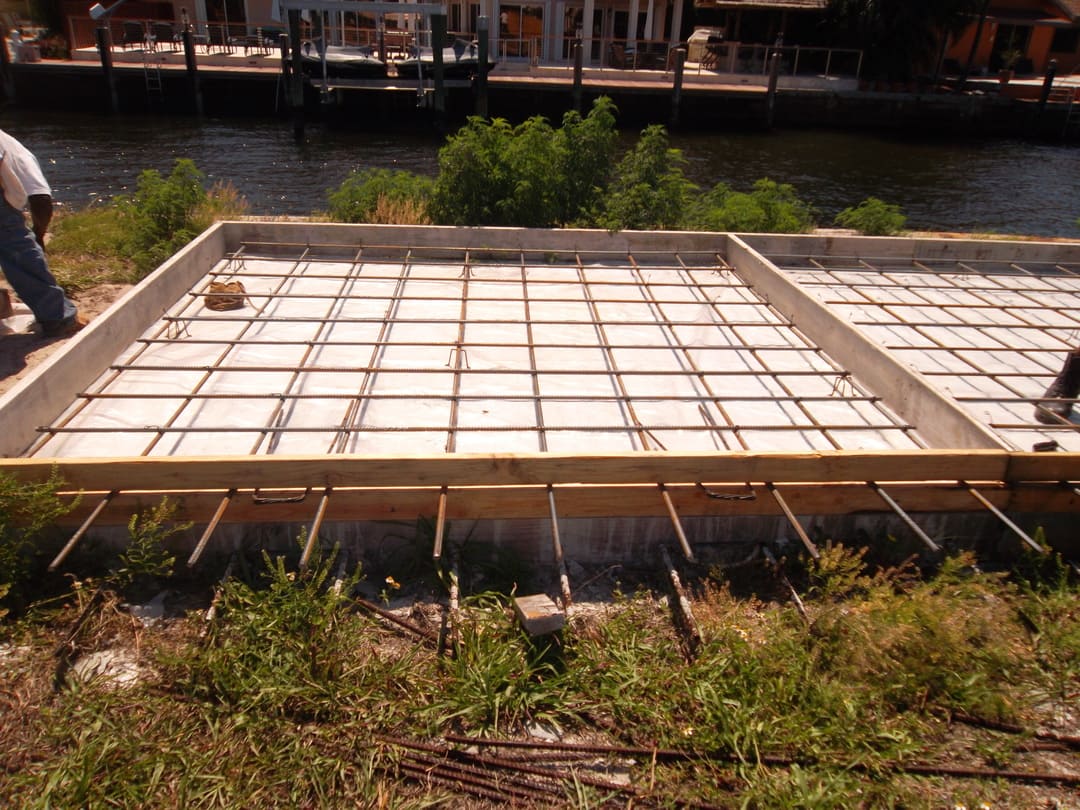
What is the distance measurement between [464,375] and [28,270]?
367 cm

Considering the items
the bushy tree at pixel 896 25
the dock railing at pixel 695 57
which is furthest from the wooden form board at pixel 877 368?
the bushy tree at pixel 896 25

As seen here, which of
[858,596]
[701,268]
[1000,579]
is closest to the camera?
Result: [858,596]

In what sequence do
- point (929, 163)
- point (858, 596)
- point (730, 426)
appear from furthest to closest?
point (929, 163), point (730, 426), point (858, 596)

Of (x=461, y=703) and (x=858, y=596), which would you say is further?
(x=858, y=596)

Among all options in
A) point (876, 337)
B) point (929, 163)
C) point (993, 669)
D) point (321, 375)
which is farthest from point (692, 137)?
point (993, 669)

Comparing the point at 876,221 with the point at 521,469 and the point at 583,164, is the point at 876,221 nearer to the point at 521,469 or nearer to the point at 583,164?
the point at 583,164

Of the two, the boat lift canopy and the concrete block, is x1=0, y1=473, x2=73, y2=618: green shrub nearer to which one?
the concrete block

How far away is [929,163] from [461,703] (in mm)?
26741

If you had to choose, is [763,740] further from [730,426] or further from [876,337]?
[876,337]

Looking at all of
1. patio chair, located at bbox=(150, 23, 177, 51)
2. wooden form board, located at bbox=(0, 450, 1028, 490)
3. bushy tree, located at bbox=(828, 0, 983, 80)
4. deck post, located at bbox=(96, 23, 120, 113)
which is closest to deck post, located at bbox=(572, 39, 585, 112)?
bushy tree, located at bbox=(828, 0, 983, 80)

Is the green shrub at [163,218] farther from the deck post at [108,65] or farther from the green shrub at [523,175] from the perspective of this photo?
the deck post at [108,65]

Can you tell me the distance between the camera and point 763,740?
320cm

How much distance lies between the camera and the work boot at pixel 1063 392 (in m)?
5.47

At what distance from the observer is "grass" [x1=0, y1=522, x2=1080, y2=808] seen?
3.01m
